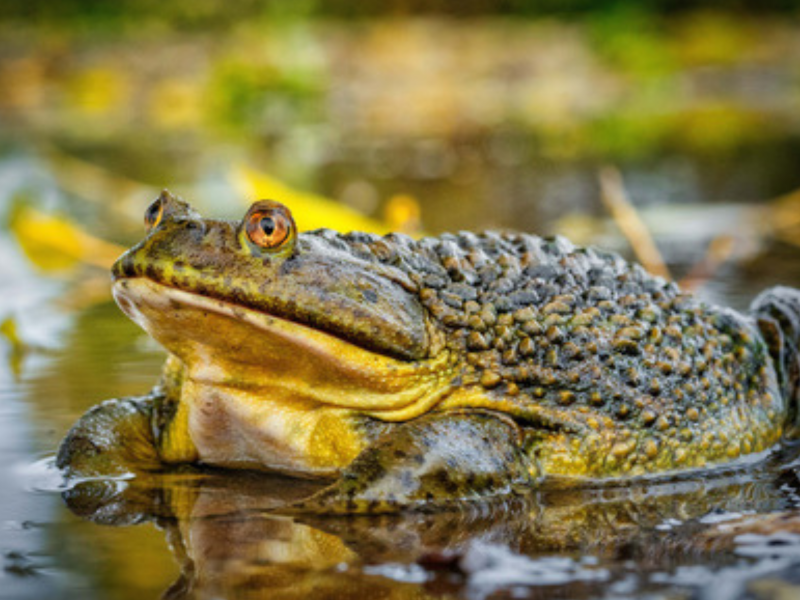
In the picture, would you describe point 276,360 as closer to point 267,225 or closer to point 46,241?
point 267,225

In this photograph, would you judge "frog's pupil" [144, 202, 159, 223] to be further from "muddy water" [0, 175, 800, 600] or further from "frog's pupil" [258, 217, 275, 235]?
"muddy water" [0, 175, 800, 600]

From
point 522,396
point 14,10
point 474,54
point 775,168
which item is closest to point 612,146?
point 775,168

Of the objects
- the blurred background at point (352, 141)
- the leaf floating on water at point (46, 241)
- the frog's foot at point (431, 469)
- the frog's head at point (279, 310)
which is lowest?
the frog's foot at point (431, 469)

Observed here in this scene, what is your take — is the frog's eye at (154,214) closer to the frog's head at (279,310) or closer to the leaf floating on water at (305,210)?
the frog's head at (279,310)

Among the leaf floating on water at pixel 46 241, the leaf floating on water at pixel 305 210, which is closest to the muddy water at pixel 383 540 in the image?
the leaf floating on water at pixel 305 210

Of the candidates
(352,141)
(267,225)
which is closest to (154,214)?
(267,225)

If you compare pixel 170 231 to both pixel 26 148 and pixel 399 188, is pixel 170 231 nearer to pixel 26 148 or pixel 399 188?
pixel 399 188
